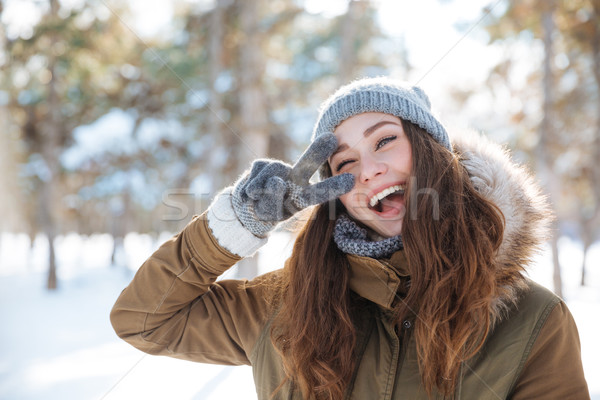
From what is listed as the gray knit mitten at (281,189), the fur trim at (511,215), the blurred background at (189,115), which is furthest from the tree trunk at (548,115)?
the gray knit mitten at (281,189)

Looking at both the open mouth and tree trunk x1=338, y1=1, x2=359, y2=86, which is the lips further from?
tree trunk x1=338, y1=1, x2=359, y2=86

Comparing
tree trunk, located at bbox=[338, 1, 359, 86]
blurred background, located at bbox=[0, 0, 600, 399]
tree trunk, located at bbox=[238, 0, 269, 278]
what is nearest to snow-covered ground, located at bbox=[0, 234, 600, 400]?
blurred background, located at bbox=[0, 0, 600, 399]

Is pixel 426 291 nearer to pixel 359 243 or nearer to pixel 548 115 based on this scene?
pixel 359 243

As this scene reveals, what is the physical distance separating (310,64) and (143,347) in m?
12.3

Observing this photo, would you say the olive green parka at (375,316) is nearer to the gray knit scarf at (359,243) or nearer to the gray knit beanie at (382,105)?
the gray knit scarf at (359,243)

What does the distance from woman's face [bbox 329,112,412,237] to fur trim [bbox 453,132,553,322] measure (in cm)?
29

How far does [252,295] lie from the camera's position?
172 cm

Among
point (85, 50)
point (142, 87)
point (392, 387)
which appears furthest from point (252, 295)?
point (142, 87)

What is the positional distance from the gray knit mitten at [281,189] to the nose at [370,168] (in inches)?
2.6

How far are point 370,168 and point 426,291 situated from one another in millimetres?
512

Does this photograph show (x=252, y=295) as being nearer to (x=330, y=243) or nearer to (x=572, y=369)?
(x=330, y=243)

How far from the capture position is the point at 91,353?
5527 mm


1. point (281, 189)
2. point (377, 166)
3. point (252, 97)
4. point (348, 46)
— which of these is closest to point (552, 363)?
point (377, 166)

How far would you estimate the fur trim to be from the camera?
1450 mm
